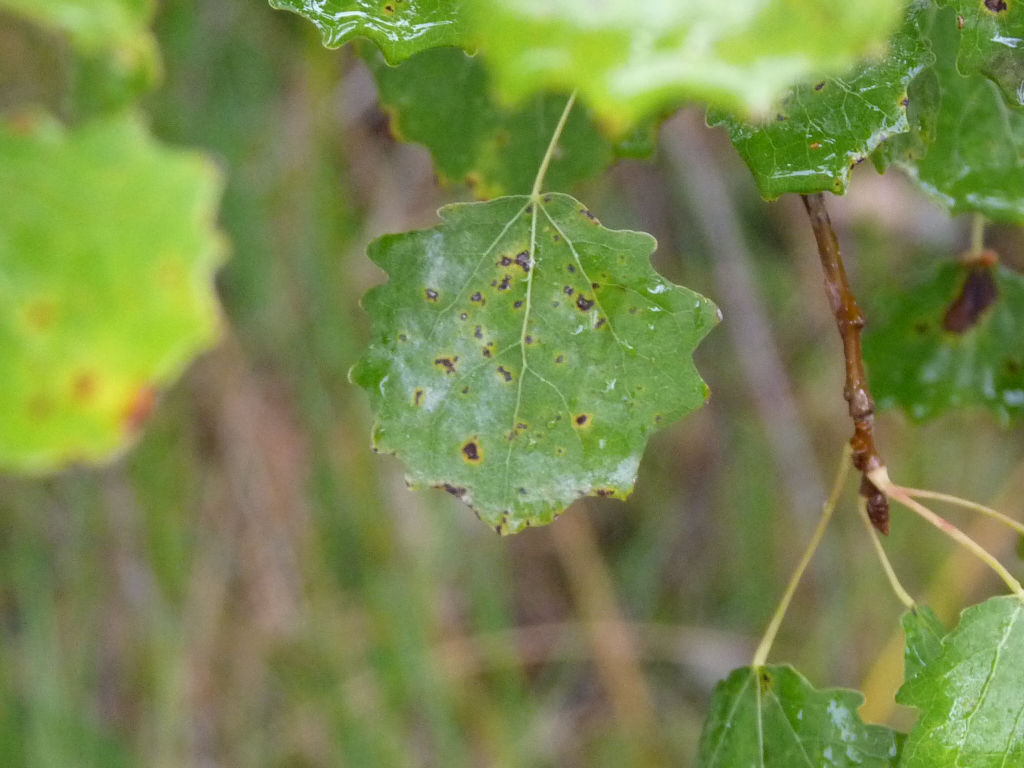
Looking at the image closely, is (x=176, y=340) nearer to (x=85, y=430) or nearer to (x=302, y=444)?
(x=85, y=430)

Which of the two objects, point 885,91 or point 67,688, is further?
point 67,688

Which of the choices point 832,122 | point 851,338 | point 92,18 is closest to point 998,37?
point 832,122

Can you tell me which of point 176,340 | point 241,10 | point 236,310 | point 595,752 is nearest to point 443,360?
point 176,340

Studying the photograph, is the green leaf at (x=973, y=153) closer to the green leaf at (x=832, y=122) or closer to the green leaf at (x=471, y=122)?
the green leaf at (x=832, y=122)

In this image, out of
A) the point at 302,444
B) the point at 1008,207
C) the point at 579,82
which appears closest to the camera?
the point at 579,82

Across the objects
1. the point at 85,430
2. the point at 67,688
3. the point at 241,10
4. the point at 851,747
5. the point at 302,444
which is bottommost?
the point at 851,747

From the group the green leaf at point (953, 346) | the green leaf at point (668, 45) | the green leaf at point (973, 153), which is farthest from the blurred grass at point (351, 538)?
the green leaf at point (668, 45)

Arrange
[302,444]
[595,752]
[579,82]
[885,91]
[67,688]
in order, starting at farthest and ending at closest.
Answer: [595,752] → [302,444] → [67,688] → [885,91] → [579,82]
